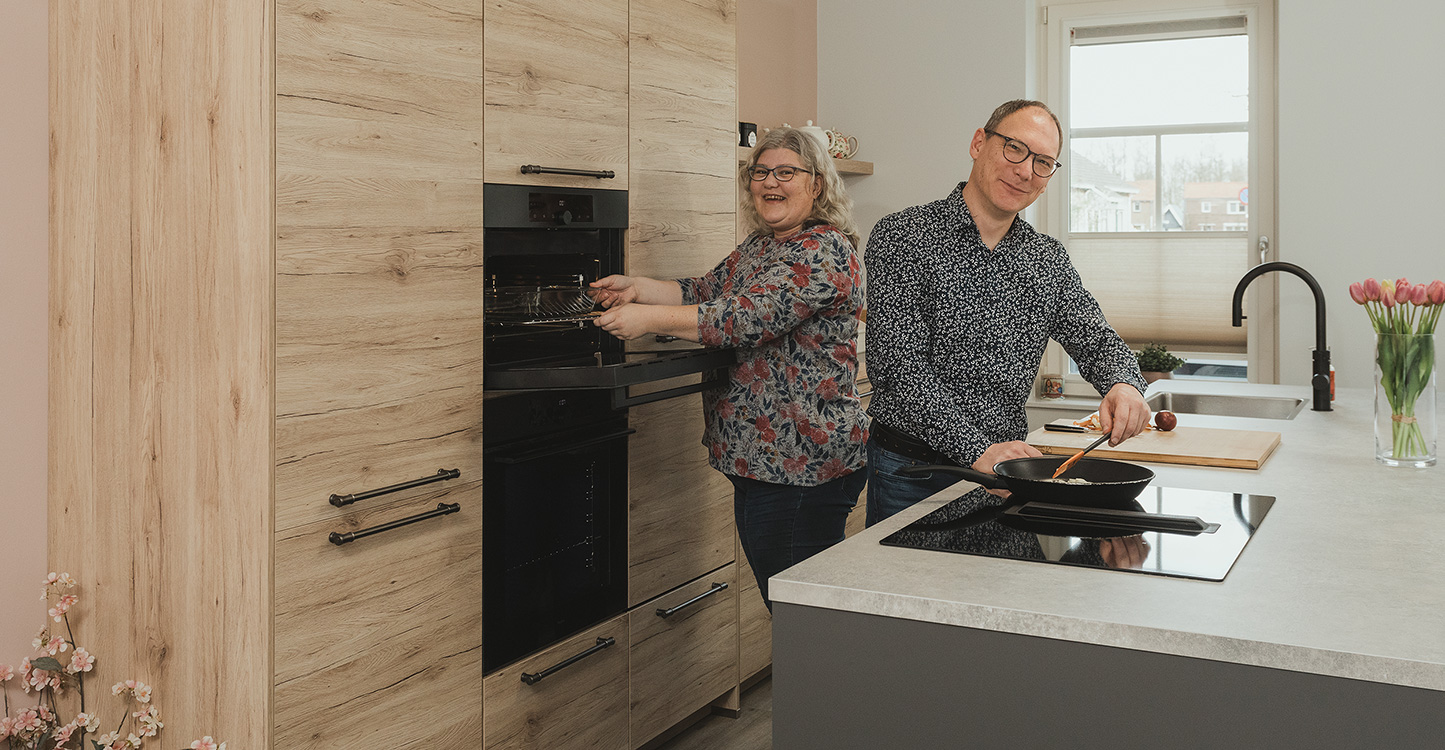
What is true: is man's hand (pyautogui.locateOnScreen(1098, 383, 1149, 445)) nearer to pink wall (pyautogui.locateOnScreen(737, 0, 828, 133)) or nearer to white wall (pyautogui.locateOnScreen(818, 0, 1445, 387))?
white wall (pyautogui.locateOnScreen(818, 0, 1445, 387))

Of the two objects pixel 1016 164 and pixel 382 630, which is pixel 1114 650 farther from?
pixel 382 630

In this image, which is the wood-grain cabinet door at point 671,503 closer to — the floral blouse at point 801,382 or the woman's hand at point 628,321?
the floral blouse at point 801,382

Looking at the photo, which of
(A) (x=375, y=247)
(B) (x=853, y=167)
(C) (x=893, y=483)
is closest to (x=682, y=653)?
(C) (x=893, y=483)

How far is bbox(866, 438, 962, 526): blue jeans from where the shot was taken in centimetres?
213

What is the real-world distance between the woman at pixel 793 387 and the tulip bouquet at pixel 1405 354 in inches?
39.0

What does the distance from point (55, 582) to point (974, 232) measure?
5.84 feet

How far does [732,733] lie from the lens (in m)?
2.98

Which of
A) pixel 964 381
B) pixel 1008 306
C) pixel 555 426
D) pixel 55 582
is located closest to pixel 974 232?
pixel 1008 306

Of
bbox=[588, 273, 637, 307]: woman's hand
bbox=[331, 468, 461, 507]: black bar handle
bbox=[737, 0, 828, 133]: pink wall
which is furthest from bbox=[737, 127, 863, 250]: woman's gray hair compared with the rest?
bbox=[737, 0, 828, 133]: pink wall

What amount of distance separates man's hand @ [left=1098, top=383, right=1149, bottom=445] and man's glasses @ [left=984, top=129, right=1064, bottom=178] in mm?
438

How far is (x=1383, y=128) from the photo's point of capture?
3.71 m

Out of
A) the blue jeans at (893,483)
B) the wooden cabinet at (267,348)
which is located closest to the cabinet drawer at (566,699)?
the wooden cabinet at (267,348)

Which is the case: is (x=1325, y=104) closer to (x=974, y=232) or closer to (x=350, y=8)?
(x=974, y=232)

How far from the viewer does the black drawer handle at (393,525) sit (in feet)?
5.96
